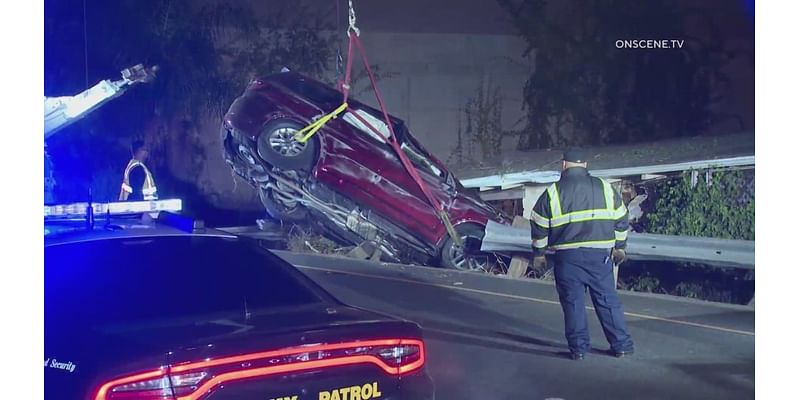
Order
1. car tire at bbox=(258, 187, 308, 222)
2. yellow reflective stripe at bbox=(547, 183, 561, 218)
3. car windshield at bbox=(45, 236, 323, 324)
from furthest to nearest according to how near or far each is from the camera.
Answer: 1. car tire at bbox=(258, 187, 308, 222)
2. yellow reflective stripe at bbox=(547, 183, 561, 218)
3. car windshield at bbox=(45, 236, 323, 324)

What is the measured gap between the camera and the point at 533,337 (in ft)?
15.9

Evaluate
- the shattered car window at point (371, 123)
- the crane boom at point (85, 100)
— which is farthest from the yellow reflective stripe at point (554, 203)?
the crane boom at point (85, 100)

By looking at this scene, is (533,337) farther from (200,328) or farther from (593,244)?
(200,328)

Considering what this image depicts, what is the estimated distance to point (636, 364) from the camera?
468 centimetres

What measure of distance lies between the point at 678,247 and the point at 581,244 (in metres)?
0.72

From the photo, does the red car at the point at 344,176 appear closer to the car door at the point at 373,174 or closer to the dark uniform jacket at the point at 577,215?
the car door at the point at 373,174

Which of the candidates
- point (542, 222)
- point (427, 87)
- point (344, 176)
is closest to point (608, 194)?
point (542, 222)

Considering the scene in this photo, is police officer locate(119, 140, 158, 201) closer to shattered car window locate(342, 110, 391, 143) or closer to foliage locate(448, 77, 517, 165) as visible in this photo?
shattered car window locate(342, 110, 391, 143)

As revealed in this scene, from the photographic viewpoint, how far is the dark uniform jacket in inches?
184

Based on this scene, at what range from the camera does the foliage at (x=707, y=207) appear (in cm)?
502

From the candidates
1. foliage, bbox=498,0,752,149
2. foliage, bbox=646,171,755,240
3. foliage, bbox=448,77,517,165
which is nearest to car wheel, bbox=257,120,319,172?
foliage, bbox=448,77,517,165

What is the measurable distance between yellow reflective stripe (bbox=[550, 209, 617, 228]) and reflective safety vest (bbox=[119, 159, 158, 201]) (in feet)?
7.35

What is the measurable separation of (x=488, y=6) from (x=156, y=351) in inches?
113

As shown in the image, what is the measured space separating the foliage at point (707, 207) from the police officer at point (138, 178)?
2.82 m
